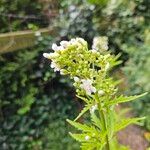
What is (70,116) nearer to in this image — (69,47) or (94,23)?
(94,23)

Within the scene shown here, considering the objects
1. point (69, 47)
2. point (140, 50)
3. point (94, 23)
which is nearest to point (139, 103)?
point (140, 50)

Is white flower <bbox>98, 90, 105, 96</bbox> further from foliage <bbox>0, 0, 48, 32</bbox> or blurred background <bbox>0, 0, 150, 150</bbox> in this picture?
foliage <bbox>0, 0, 48, 32</bbox>

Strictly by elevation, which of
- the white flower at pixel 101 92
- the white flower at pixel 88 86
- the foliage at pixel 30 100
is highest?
the white flower at pixel 88 86

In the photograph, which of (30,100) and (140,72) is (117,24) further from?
(30,100)

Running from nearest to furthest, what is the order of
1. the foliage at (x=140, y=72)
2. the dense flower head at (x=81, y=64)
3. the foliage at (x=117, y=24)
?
the dense flower head at (x=81, y=64) → the foliage at (x=140, y=72) → the foliage at (x=117, y=24)

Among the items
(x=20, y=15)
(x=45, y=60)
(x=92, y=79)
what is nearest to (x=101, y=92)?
(x=92, y=79)

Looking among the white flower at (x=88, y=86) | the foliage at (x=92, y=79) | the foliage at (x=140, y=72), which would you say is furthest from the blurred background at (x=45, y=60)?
the white flower at (x=88, y=86)

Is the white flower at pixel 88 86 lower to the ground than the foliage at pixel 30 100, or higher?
higher

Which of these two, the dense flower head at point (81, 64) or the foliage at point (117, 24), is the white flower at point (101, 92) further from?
the foliage at point (117, 24)
